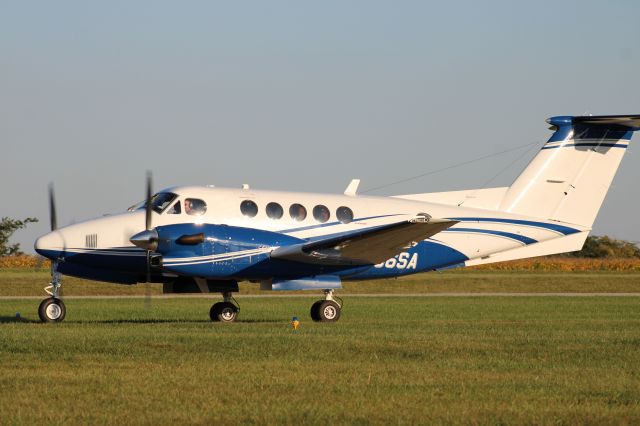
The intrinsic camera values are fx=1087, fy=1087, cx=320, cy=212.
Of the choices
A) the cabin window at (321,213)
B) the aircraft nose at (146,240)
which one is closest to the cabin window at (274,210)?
the cabin window at (321,213)

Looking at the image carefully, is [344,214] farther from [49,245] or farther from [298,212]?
[49,245]

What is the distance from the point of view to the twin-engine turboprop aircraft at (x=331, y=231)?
81.1 feet

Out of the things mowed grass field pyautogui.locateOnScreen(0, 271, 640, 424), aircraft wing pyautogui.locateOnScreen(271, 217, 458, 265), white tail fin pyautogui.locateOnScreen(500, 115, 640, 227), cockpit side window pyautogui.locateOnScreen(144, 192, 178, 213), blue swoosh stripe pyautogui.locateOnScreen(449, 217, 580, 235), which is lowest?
mowed grass field pyautogui.locateOnScreen(0, 271, 640, 424)

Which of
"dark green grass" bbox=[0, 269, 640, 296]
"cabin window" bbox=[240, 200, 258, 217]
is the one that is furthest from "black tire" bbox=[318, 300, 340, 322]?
"dark green grass" bbox=[0, 269, 640, 296]

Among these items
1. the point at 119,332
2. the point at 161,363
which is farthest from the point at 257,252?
the point at 161,363

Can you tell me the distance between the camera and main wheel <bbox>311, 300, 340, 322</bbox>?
86.6 feet

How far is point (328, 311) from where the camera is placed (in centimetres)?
2648

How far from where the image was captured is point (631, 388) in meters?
13.6

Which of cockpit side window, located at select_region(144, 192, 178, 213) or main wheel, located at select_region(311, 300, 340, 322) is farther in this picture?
main wheel, located at select_region(311, 300, 340, 322)

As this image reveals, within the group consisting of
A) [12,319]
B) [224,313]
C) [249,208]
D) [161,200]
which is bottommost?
[12,319]

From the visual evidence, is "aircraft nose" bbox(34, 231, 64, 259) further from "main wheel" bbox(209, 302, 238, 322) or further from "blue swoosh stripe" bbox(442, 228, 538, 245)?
"blue swoosh stripe" bbox(442, 228, 538, 245)

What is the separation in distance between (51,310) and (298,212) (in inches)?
246

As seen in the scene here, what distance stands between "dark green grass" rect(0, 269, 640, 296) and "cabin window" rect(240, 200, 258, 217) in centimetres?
2319

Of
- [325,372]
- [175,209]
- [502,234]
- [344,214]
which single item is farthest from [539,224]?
[325,372]
